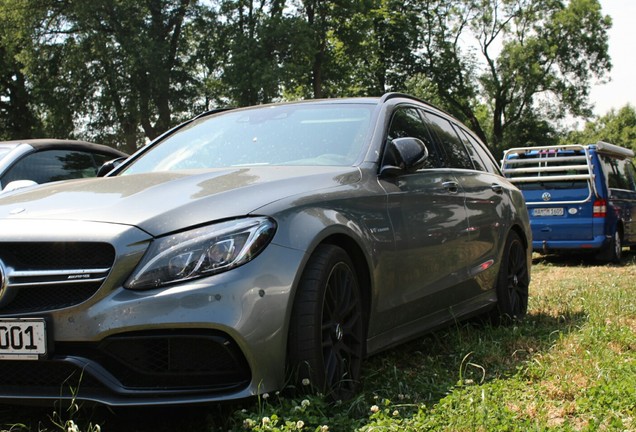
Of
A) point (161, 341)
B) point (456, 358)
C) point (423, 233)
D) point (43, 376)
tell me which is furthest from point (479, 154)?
point (43, 376)

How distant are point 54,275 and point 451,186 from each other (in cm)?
273

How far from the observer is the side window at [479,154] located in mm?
5824

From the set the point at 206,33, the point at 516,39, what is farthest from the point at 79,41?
the point at 516,39

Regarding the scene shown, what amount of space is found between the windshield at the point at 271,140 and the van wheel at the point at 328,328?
2.62 ft

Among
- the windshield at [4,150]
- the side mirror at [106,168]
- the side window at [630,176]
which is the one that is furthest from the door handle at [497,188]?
the side window at [630,176]

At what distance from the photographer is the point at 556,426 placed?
2.99 m

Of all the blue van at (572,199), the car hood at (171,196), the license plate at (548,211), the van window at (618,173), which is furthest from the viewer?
the van window at (618,173)

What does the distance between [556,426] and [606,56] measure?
4060 cm

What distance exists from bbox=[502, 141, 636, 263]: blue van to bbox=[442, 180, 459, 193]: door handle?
27.6 ft

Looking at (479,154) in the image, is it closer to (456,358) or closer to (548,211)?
(456,358)

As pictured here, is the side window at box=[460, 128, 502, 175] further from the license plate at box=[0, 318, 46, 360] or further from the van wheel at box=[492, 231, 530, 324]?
the license plate at box=[0, 318, 46, 360]

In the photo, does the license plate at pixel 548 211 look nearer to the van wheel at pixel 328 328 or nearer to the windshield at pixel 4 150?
the windshield at pixel 4 150

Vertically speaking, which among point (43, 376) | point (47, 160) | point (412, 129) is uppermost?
point (412, 129)

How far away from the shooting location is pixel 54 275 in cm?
282
